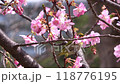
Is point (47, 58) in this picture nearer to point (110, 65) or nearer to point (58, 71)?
point (110, 65)

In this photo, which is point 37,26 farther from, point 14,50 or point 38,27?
point 14,50

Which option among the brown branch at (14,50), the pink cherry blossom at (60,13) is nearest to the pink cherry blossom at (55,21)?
the pink cherry blossom at (60,13)

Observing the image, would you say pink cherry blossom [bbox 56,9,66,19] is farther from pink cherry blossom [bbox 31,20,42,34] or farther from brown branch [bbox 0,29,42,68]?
brown branch [bbox 0,29,42,68]

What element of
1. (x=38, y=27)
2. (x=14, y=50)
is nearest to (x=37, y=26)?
(x=38, y=27)

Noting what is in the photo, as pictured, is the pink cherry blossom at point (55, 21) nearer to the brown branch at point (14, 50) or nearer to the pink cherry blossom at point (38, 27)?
the pink cherry blossom at point (38, 27)

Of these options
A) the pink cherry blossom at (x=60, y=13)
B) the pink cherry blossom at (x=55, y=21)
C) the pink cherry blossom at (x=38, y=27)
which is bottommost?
the pink cherry blossom at (x=38, y=27)

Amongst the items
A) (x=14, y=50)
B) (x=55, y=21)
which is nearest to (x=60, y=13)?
(x=55, y=21)

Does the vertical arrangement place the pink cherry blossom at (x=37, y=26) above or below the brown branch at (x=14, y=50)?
above

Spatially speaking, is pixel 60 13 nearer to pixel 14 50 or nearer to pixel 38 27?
pixel 38 27

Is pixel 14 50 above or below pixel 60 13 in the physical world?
below

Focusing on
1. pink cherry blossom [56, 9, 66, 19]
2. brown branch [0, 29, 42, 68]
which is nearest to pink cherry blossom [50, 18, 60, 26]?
pink cherry blossom [56, 9, 66, 19]

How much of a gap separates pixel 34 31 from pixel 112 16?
0.32 m

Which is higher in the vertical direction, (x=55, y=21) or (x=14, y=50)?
(x=55, y=21)

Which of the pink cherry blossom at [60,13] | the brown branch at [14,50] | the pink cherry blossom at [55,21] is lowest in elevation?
the brown branch at [14,50]
